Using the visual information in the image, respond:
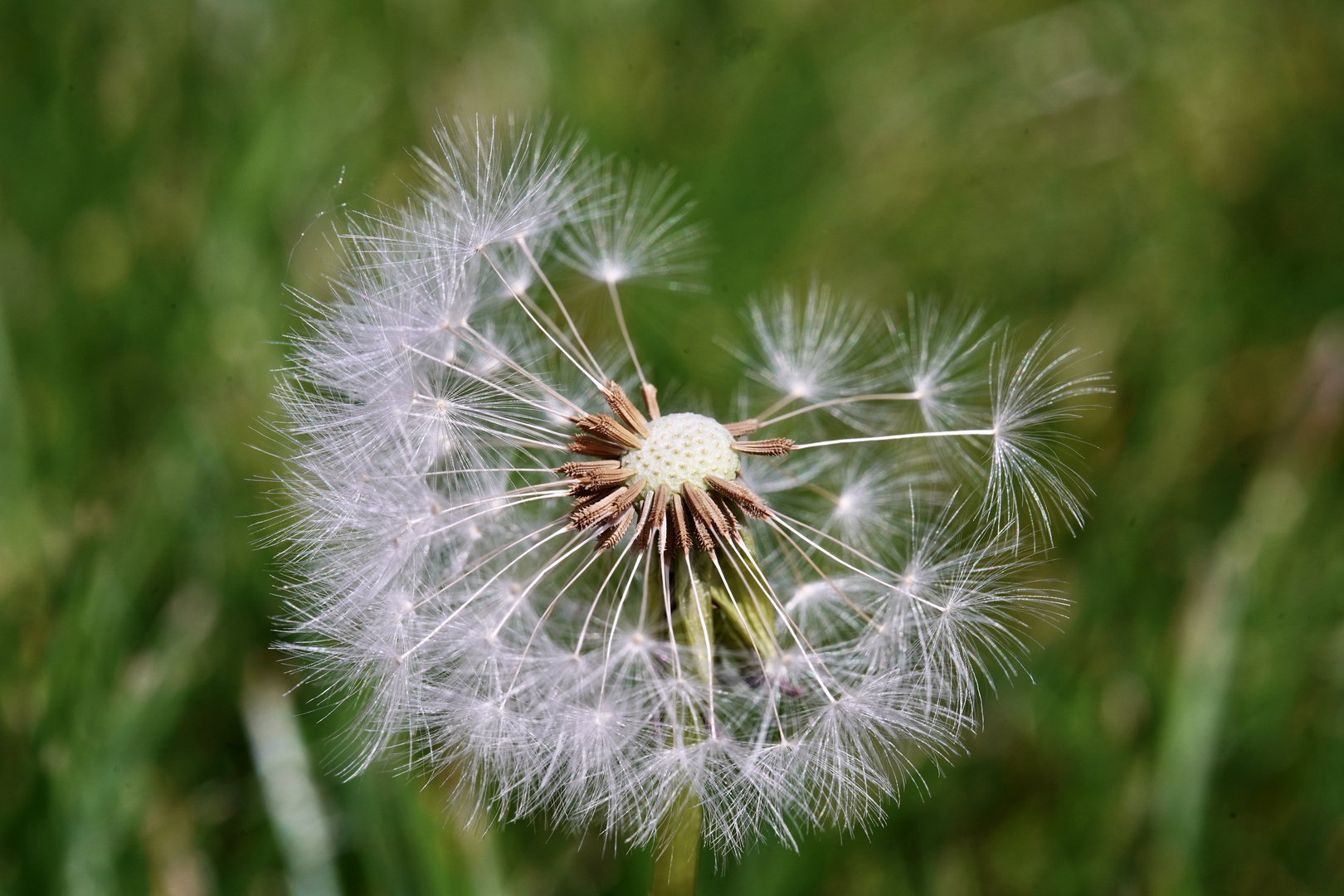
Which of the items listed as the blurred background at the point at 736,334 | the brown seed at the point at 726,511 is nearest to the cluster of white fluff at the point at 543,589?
the brown seed at the point at 726,511

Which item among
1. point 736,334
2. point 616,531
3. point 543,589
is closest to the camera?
point 616,531

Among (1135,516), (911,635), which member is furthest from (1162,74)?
(911,635)

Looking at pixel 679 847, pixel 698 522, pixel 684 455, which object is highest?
pixel 684 455

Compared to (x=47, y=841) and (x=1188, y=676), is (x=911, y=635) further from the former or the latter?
(x=47, y=841)

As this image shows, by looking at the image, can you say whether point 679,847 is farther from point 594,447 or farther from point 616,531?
point 594,447

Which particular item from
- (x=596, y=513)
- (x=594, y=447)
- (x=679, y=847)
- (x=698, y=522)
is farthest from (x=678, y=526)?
(x=679, y=847)

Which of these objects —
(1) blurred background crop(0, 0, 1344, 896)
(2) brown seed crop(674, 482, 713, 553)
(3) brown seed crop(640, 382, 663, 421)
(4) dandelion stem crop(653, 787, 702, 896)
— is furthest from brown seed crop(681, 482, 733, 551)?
(1) blurred background crop(0, 0, 1344, 896)

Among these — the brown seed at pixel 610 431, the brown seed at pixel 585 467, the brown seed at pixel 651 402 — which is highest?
the brown seed at pixel 651 402

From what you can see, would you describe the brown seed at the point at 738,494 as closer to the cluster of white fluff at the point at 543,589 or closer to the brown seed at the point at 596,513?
the cluster of white fluff at the point at 543,589
